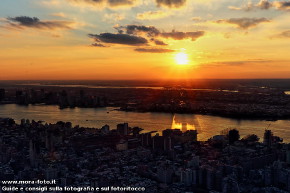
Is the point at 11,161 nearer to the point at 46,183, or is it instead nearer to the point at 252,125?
the point at 46,183

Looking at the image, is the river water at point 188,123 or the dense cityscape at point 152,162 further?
the river water at point 188,123

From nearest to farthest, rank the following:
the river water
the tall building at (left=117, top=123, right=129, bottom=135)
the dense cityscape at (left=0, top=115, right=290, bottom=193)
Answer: the dense cityscape at (left=0, top=115, right=290, bottom=193) < the tall building at (left=117, top=123, right=129, bottom=135) < the river water

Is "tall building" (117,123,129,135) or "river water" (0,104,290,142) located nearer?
"tall building" (117,123,129,135)

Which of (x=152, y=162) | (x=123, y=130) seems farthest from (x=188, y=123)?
(x=152, y=162)

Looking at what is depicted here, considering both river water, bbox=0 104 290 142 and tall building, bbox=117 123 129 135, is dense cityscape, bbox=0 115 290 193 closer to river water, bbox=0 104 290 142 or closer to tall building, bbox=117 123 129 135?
tall building, bbox=117 123 129 135

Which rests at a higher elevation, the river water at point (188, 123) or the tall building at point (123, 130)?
the tall building at point (123, 130)

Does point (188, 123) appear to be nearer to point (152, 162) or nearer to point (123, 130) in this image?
point (123, 130)

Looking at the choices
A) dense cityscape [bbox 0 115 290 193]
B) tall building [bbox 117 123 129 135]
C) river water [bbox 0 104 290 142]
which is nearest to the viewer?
dense cityscape [bbox 0 115 290 193]

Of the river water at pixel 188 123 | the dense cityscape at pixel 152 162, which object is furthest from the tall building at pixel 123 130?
the river water at pixel 188 123

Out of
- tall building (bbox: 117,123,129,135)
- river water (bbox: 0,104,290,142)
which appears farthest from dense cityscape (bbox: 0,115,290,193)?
river water (bbox: 0,104,290,142)

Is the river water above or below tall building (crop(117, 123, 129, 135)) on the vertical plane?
below

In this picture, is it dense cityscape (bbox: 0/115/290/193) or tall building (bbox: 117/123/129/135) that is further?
tall building (bbox: 117/123/129/135)

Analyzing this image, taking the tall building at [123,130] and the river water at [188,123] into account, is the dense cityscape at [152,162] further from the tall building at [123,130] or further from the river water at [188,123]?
the river water at [188,123]
